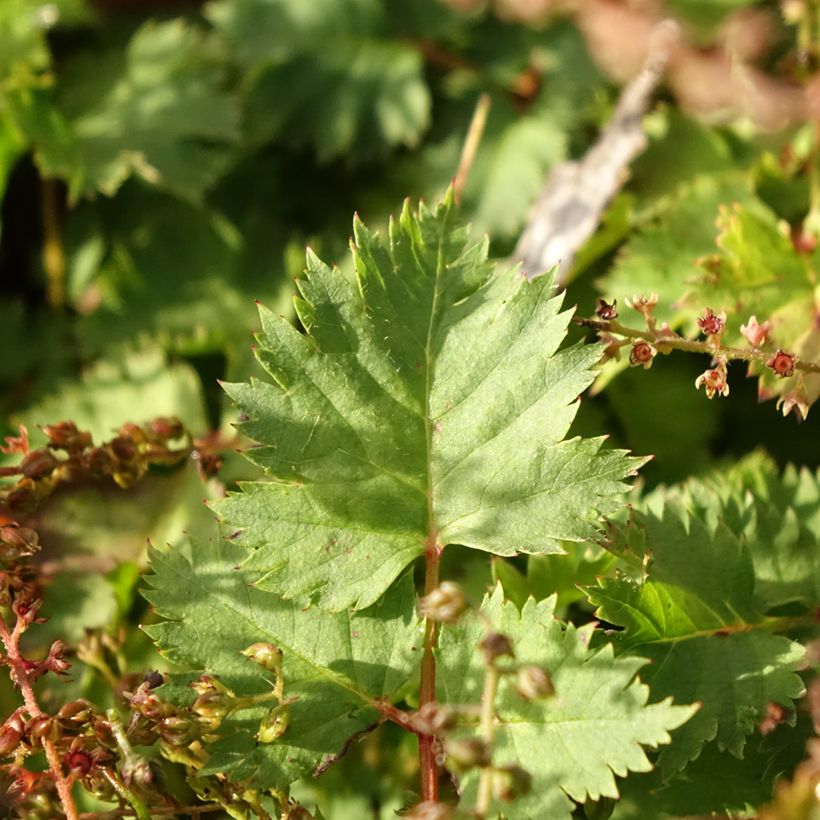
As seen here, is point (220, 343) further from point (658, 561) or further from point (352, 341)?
point (658, 561)

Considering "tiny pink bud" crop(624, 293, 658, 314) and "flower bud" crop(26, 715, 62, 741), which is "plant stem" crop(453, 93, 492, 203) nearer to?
"tiny pink bud" crop(624, 293, 658, 314)

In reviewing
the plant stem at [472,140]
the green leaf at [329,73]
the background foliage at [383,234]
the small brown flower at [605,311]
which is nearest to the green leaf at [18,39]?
the background foliage at [383,234]

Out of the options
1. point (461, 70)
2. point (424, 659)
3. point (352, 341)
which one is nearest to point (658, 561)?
point (424, 659)

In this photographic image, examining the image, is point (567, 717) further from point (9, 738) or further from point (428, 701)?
point (9, 738)

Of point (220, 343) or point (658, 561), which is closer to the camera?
point (658, 561)

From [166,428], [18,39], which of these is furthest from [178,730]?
[18,39]
